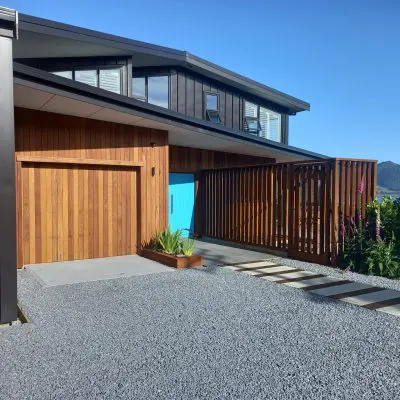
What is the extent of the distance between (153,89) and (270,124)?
20.9 feet

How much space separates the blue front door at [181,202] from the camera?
11.6m

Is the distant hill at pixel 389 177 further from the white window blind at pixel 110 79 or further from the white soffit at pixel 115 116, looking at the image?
the white window blind at pixel 110 79

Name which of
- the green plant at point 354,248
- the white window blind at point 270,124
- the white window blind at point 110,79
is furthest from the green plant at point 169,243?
the white window blind at point 270,124

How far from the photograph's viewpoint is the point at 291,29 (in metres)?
11.6

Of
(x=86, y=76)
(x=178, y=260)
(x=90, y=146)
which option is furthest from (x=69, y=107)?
(x=178, y=260)

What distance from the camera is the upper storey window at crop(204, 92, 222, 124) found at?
13.7 metres

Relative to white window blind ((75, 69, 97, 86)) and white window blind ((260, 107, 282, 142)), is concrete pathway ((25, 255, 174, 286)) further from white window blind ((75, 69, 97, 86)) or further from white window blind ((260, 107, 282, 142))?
white window blind ((260, 107, 282, 142))

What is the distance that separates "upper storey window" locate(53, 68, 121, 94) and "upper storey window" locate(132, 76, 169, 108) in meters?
1.75

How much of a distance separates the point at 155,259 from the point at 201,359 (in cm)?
488

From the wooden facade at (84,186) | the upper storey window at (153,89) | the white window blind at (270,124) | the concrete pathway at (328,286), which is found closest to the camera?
the concrete pathway at (328,286)

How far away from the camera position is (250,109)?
15.7 m

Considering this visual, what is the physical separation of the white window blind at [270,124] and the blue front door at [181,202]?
18.3ft

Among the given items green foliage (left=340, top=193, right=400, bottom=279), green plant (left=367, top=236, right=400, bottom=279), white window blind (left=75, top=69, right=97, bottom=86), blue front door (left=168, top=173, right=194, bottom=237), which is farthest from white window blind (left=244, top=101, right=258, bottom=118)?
green plant (left=367, top=236, right=400, bottom=279)

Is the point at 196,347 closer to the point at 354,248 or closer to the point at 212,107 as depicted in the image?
the point at 354,248
